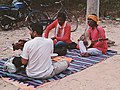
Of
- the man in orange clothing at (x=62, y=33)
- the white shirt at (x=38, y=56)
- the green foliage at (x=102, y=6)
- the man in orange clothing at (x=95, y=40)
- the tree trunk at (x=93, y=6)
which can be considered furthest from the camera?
the green foliage at (x=102, y=6)

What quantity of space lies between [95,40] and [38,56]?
202cm

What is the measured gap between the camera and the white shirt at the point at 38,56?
4521 millimetres

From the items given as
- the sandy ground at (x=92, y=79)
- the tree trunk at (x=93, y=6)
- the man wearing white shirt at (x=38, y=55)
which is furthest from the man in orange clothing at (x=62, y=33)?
the man wearing white shirt at (x=38, y=55)

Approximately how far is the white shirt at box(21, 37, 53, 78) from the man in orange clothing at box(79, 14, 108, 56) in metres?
1.69

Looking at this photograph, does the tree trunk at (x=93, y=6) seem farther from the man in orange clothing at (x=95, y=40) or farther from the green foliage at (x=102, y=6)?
the green foliage at (x=102, y=6)

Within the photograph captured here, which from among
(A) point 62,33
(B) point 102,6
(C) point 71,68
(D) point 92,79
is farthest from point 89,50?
(B) point 102,6

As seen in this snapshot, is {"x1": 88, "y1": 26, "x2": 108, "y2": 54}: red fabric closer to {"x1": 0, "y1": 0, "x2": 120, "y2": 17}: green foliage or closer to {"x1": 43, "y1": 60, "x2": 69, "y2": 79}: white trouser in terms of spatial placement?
{"x1": 43, "y1": 60, "x2": 69, "y2": 79}: white trouser

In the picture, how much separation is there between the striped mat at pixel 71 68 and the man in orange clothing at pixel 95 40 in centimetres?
12

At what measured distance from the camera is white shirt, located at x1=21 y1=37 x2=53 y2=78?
4.52 m

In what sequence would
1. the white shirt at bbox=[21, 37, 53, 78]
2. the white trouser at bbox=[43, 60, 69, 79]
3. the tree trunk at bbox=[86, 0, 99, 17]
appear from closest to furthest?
the white shirt at bbox=[21, 37, 53, 78] → the white trouser at bbox=[43, 60, 69, 79] → the tree trunk at bbox=[86, 0, 99, 17]

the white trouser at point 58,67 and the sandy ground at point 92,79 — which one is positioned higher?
the white trouser at point 58,67

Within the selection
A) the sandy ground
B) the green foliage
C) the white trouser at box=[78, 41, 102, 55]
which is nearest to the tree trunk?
the white trouser at box=[78, 41, 102, 55]

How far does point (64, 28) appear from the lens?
6449 mm

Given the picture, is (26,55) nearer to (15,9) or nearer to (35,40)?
(35,40)
